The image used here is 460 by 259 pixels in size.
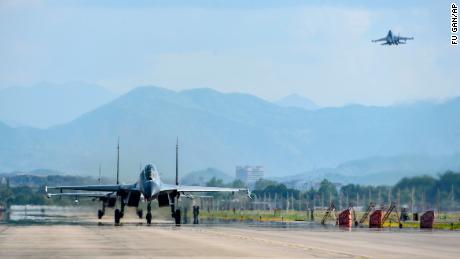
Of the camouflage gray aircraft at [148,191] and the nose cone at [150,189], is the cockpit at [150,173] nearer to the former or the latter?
the camouflage gray aircraft at [148,191]

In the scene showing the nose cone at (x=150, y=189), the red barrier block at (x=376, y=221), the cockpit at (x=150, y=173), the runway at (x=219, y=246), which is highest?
the cockpit at (x=150, y=173)

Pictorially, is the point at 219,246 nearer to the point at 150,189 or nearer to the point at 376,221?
the point at 150,189

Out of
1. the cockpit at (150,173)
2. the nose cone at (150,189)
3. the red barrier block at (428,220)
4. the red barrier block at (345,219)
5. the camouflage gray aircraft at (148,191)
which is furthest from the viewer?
the red barrier block at (345,219)

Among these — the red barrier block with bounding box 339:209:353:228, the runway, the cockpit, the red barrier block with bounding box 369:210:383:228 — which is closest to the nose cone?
the cockpit

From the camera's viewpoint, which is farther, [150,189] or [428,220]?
[150,189]

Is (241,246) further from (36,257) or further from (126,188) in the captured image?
(126,188)

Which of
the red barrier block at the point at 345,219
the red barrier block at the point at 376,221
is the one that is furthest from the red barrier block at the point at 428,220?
the red barrier block at the point at 345,219

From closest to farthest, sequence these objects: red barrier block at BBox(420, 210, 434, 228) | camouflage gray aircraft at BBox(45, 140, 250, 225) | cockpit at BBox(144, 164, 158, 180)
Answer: red barrier block at BBox(420, 210, 434, 228) → cockpit at BBox(144, 164, 158, 180) → camouflage gray aircraft at BBox(45, 140, 250, 225)

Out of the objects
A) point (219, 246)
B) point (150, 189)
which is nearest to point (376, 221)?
point (150, 189)

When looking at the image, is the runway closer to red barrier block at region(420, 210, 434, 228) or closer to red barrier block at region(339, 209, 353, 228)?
red barrier block at region(420, 210, 434, 228)

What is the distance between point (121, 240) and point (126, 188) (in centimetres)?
3107

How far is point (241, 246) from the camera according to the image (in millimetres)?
46625

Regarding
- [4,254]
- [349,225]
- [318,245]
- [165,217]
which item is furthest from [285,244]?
[165,217]

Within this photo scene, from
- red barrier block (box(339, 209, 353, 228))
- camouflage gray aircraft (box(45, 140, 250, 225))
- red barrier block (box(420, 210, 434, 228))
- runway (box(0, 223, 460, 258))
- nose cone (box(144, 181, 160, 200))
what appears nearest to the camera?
runway (box(0, 223, 460, 258))
